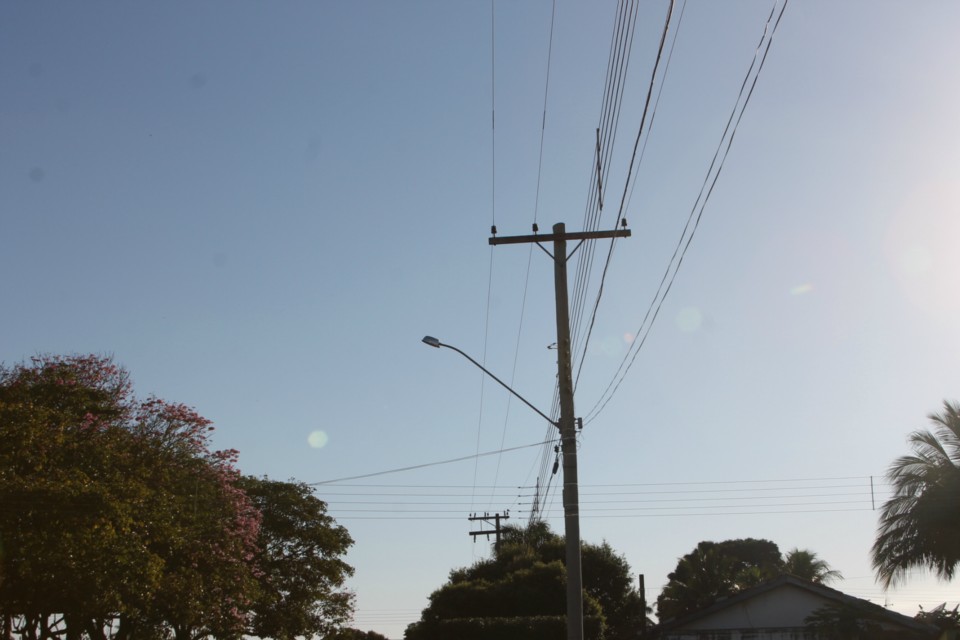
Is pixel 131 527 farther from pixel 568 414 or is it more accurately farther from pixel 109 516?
pixel 568 414

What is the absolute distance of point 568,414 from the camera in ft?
60.7

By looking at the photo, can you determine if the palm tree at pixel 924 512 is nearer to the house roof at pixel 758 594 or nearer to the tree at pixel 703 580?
the house roof at pixel 758 594

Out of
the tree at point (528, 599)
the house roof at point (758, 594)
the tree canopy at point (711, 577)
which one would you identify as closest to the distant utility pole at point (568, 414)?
the house roof at point (758, 594)

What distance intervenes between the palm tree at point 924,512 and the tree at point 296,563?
2522cm

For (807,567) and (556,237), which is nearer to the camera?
(556,237)

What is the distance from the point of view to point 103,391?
30656mm

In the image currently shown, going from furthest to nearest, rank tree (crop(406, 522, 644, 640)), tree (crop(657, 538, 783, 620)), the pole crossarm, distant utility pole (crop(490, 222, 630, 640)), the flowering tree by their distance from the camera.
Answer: tree (crop(657, 538, 783, 620)), tree (crop(406, 522, 644, 640)), the flowering tree, the pole crossarm, distant utility pole (crop(490, 222, 630, 640))

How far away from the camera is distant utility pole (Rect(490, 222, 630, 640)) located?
1702 centimetres

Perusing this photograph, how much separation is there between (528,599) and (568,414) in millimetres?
29091

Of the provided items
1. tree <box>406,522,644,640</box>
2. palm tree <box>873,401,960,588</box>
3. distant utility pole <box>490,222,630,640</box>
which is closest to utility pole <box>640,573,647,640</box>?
tree <box>406,522,644,640</box>

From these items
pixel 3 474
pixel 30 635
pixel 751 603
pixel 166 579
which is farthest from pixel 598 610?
pixel 3 474

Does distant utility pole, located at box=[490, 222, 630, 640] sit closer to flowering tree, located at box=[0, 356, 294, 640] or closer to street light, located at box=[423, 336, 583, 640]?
street light, located at box=[423, 336, 583, 640]

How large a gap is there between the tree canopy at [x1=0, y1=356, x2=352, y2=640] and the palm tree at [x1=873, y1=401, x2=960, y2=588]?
70.7ft

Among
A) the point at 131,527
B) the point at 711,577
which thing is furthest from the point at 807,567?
the point at 131,527
